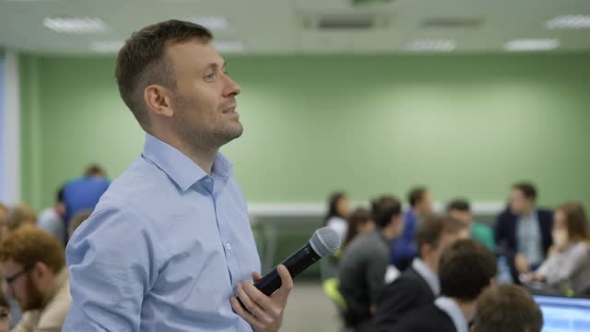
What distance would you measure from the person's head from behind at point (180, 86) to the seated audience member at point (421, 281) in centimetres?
178

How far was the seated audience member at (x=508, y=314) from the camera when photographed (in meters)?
1.78

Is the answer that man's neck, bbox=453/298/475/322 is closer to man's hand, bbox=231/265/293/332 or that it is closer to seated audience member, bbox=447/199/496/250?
man's hand, bbox=231/265/293/332

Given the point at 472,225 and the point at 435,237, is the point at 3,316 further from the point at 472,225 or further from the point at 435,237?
the point at 472,225

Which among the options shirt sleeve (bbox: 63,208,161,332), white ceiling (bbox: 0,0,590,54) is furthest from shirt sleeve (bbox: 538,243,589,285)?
shirt sleeve (bbox: 63,208,161,332)

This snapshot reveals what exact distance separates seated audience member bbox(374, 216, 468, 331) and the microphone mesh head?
1.55 m

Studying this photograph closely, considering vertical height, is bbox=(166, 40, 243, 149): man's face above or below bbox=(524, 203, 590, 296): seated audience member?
above

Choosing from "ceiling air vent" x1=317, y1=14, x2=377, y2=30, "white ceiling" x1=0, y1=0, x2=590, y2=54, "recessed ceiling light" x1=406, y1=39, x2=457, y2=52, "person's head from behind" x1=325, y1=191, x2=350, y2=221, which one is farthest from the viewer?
"recessed ceiling light" x1=406, y1=39, x2=457, y2=52

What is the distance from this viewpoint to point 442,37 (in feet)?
27.9

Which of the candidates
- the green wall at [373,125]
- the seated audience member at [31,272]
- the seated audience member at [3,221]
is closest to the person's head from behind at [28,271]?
the seated audience member at [31,272]

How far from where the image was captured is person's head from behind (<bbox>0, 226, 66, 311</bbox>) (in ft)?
7.49

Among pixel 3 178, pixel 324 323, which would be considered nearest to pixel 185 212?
pixel 324 323

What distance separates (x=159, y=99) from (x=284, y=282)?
0.43 meters

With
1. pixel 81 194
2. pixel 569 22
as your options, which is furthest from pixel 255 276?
pixel 569 22

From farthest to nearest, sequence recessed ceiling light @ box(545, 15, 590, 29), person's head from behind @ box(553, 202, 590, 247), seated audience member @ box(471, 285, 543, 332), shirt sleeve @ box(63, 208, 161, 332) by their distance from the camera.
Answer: recessed ceiling light @ box(545, 15, 590, 29) → person's head from behind @ box(553, 202, 590, 247) → seated audience member @ box(471, 285, 543, 332) → shirt sleeve @ box(63, 208, 161, 332)
